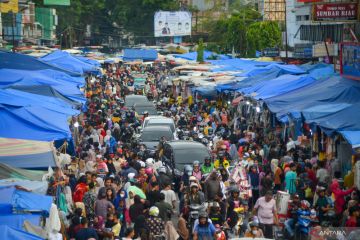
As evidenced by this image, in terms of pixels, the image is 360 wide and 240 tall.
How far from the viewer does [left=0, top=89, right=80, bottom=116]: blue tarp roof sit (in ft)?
66.4

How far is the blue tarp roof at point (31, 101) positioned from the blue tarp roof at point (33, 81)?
3351 mm

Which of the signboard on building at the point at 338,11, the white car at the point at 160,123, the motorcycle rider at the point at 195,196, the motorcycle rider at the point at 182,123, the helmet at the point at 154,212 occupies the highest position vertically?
the signboard on building at the point at 338,11

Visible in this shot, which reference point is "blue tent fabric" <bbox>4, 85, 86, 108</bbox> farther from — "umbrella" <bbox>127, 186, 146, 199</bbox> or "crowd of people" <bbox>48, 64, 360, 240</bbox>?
"umbrella" <bbox>127, 186, 146, 199</bbox>

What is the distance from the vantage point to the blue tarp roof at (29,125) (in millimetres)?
18141

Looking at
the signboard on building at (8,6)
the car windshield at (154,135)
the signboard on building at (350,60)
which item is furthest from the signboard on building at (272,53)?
the car windshield at (154,135)

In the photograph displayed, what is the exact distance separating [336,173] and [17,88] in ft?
31.3

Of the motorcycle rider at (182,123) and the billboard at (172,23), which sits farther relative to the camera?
the billboard at (172,23)

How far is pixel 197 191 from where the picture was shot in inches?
693

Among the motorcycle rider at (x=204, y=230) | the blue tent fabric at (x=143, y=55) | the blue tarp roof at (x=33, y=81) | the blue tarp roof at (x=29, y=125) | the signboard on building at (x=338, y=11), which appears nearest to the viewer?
the motorcycle rider at (x=204, y=230)

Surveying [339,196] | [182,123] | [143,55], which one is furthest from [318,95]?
[143,55]

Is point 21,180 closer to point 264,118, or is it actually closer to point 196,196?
point 196,196

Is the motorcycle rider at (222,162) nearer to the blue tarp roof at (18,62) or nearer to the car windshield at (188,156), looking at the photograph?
the car windshield at (188,156)

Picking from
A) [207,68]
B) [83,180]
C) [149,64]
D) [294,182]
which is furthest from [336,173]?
[149,64]

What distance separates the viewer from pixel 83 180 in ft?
58.8
